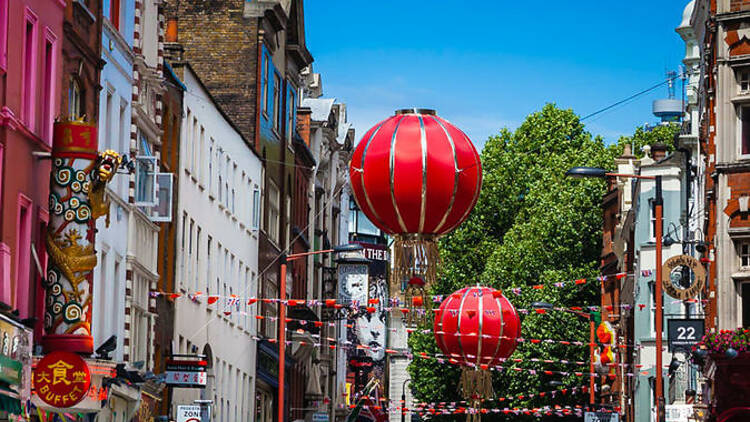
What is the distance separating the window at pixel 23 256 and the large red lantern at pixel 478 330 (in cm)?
1311

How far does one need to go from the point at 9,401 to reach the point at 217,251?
1122 inches

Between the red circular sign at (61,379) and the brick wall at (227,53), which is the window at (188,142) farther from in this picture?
the red circular sign at (61,379)

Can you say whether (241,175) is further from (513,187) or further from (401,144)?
(401,144)

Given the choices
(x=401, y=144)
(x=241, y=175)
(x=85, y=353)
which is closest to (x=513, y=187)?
(x=241, y=175)

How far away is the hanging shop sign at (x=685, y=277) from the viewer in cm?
4075

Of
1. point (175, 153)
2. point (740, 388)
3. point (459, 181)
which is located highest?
point (175, 153)

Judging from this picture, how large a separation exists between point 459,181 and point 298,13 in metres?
47.6

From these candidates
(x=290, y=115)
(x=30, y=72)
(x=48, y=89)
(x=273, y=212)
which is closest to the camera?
(x=30, y=72)

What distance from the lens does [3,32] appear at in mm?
26516

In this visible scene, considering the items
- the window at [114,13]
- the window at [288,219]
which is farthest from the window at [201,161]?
the window at [288,219]

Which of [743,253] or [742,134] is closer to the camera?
[743,253]

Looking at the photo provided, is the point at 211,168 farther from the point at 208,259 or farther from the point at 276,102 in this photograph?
the point at 276,102

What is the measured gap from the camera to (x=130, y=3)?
3975 centimetres

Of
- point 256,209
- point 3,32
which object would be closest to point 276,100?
point 256,209
